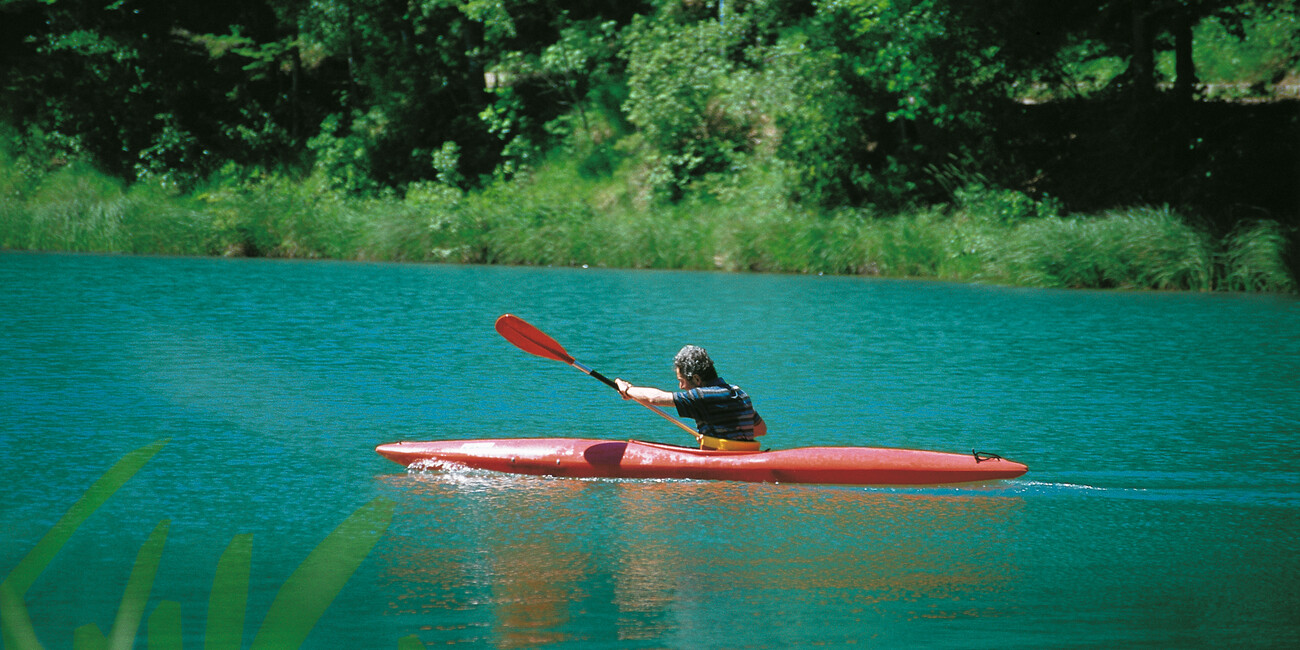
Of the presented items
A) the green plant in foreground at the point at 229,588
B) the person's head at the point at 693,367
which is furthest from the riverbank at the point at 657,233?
the green plant in foreground at the point at 229,588

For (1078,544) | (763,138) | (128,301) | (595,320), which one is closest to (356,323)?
(595,320)

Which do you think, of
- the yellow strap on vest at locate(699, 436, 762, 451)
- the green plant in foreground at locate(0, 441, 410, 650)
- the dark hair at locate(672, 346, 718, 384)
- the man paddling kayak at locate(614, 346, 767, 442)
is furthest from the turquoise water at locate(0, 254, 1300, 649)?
the dark hair at locate(672, 346, 718, 384)

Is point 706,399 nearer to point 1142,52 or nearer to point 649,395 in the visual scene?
point 649,395

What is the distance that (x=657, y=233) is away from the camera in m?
23.5

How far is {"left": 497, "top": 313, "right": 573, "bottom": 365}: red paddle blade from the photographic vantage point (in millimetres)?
8398

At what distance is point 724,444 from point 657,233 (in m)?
16.7

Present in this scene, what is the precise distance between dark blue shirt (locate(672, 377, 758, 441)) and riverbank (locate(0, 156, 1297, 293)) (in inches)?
529

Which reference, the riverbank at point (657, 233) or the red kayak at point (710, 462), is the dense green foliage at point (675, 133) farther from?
the red kayak at point (710, 462)

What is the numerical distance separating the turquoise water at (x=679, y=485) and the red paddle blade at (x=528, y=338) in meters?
0.54

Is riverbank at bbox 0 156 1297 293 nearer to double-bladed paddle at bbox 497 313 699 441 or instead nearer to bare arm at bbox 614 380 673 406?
double-bladed paddle at bbox 497 313 699 441

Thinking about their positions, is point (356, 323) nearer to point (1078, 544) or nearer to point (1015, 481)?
point (1015, 481)

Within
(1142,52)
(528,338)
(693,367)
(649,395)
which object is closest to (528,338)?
(528,338)

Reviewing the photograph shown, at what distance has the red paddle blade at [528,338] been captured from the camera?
8.40 meters

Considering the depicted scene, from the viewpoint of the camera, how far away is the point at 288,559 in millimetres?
5367
